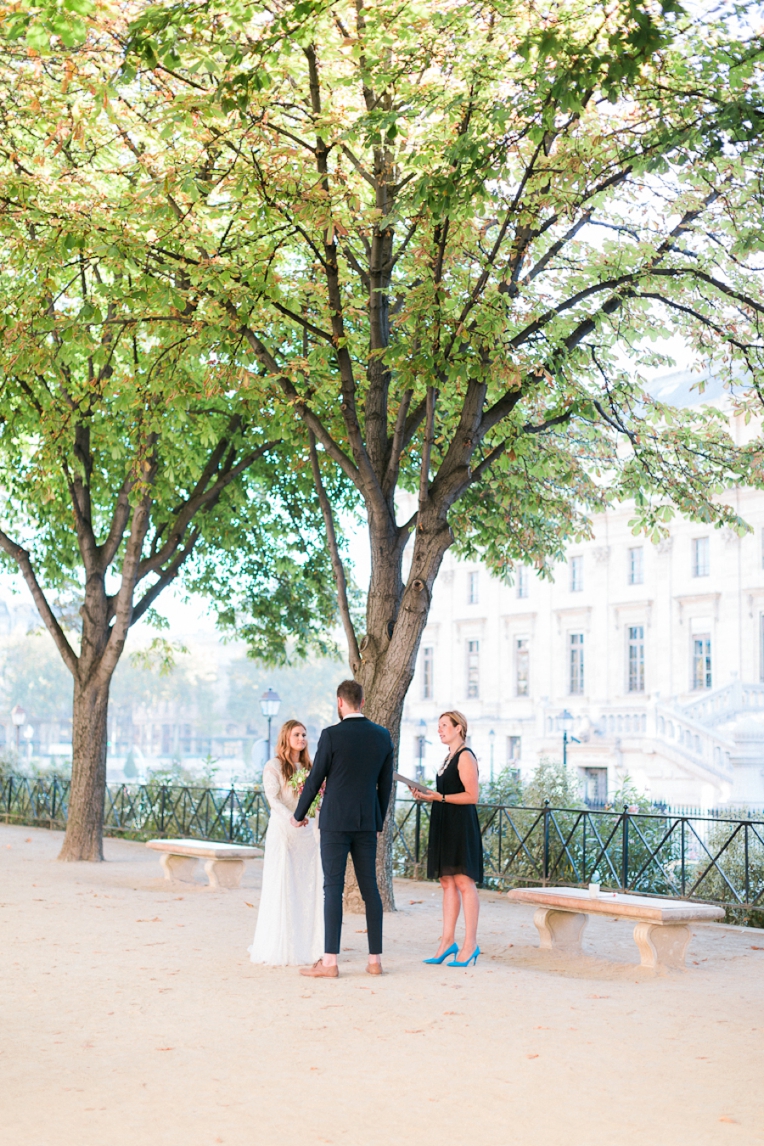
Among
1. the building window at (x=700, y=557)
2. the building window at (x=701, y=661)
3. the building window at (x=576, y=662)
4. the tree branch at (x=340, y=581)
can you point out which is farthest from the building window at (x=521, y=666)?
the tree branch at (x=340, y=581)

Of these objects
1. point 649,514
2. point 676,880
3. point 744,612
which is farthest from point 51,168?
point 744,612

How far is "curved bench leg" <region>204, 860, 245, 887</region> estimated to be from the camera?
1369 centimetres

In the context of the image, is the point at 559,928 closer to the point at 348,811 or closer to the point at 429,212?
the point at 348,811

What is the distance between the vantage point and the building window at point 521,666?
56.5m

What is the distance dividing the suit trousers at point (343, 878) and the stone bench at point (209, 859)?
4680 mm

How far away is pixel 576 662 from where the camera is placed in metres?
53.8

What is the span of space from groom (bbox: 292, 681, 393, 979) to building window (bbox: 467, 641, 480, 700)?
5105 centimetres

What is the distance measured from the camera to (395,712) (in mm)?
11812

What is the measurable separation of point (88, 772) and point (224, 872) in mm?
3024

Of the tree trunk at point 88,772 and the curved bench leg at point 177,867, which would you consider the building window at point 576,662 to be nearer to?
the tree trunk at point 88,772

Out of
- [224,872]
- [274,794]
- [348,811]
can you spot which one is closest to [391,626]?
[274,794]

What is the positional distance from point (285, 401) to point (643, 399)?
4.01m

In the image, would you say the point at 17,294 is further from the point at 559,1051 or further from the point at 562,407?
the point at 559,1051

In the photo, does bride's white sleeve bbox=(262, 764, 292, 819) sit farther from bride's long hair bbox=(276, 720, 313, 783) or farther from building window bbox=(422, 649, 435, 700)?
Answer: building window bbox=(422, 649, 435, 700)
